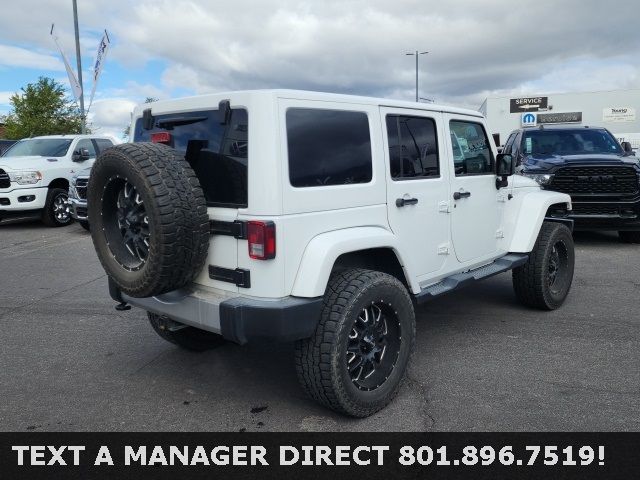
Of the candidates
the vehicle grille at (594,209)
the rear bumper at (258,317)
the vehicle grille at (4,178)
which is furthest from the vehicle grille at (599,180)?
the vehicle grille at (4,178)

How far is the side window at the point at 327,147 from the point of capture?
3.12 metres

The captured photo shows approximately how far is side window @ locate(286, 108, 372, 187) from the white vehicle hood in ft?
33.3

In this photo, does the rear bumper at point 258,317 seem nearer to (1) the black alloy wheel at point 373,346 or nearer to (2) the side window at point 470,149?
(1) the black alloy wheel at point 373,346

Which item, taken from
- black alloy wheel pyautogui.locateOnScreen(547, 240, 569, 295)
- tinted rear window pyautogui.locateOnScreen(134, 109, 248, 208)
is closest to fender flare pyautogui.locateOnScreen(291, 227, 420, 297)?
tinted rear window pyautogui.locateOnScreen(134, 109, 248, 208)

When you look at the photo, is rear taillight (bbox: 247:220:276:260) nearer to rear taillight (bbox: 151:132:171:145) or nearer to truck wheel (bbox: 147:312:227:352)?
rear taillight (bbox: 151:132:171:145)

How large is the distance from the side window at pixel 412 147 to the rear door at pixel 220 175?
3.67ft

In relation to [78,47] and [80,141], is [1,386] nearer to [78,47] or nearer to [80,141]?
[80,141]

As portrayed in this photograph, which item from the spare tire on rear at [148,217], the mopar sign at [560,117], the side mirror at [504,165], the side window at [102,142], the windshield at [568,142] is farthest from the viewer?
→ the mopar sign at [560,117]

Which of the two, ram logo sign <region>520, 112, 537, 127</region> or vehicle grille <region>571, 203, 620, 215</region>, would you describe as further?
ram logo sign <region>520, 112, 537, 127</region>

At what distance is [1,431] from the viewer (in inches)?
128

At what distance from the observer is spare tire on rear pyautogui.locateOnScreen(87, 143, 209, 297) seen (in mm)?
2920

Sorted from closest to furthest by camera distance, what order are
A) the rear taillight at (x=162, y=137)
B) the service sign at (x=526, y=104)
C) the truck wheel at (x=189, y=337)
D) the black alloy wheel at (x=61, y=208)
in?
the rear taillight at (x=162, y=137) < the truck wheel at (x=189, y=337) < the black alloy wheel at (x=61, y=208) < the service sign at (x=526, y=104)

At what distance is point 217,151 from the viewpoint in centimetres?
321

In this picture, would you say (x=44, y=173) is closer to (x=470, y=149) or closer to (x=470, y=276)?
(x=470, y=149)
